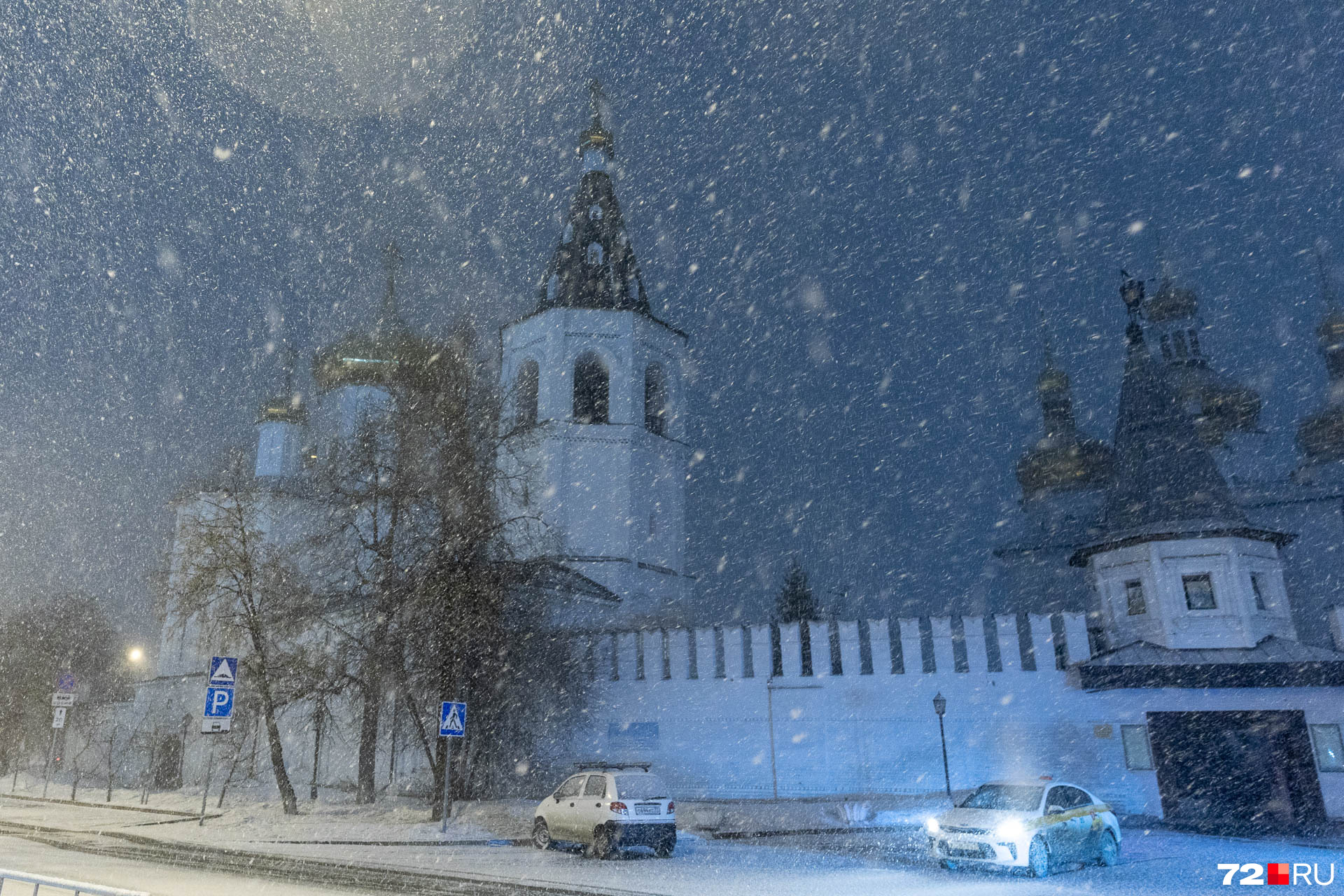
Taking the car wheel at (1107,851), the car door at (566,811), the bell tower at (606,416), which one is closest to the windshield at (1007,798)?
the car wheel at (1107,851)

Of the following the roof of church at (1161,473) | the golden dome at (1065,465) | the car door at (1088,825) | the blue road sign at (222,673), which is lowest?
the car door at (1088,825)

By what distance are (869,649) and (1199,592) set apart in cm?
908

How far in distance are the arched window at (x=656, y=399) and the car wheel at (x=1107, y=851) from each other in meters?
21.8

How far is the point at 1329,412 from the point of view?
43188 millimetres

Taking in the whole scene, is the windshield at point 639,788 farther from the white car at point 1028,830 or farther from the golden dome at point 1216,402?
the golden dome at point 1216,402

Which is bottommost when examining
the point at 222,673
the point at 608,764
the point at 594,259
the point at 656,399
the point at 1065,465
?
the point at 608,764

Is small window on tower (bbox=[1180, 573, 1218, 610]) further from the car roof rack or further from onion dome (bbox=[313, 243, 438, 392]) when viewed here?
onion dome (bbox=[313, 243, 438, 392])

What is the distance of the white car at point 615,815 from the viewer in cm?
1303

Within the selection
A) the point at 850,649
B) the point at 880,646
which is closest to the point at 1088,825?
the point at 880,646

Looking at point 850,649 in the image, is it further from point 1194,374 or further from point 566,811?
point 1194,374

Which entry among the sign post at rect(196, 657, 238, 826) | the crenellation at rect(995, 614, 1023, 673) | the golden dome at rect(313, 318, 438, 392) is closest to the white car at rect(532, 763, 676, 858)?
the sign post at rect(196, 657, 238, 826)

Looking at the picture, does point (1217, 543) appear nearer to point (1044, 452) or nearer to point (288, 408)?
point (1044, 452)

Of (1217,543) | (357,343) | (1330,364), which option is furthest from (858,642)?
(1330,364)

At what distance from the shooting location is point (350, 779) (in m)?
24.9
